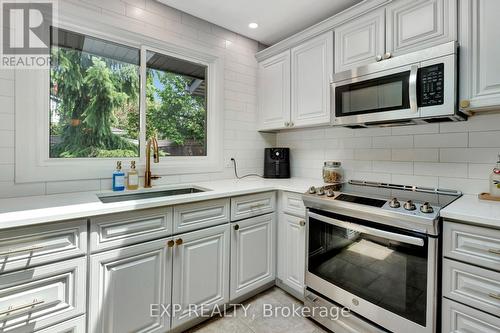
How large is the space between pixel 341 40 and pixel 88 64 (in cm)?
189

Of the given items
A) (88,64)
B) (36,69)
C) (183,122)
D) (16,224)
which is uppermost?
(88,64)

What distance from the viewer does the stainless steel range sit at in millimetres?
1228

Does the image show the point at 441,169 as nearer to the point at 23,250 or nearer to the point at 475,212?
the point at 475,212

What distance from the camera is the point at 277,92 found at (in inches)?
96.7

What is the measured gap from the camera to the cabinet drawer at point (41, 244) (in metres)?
1.02

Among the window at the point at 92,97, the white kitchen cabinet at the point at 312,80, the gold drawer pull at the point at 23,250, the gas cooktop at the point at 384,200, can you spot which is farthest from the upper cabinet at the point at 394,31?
the gold drawer pull at the point at 23,250

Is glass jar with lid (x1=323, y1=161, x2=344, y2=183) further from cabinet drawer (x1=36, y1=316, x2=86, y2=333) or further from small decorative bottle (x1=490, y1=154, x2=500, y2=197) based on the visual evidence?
cabinet drawer (x1=36, y1=316, x2=86, y2=333)

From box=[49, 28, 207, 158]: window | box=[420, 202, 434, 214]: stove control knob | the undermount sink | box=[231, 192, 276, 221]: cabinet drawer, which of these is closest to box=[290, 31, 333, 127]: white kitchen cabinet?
box=[231, 192, 276, 221]: cabinet drawer

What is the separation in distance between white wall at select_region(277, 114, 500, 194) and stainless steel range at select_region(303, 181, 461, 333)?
0.42 ft

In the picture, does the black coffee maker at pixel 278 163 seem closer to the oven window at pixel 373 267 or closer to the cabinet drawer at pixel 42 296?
the oven window at pixel 373 267

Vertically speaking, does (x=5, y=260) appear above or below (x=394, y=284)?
above

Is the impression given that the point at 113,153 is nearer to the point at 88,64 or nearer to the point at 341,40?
the point at 88,64

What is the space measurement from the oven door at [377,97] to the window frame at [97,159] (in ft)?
3.64

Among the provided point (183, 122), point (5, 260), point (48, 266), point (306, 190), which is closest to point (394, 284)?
point (306, 190)
